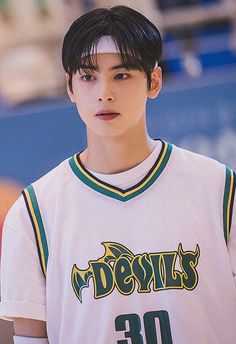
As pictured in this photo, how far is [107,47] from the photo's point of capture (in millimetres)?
1418

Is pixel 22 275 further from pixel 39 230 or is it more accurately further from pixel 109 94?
pixel 109 94

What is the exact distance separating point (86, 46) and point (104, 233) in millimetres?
336

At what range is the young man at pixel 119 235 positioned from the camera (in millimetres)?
1437

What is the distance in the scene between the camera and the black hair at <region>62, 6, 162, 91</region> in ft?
4.67

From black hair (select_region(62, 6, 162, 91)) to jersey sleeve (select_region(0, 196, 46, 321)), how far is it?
30 cm

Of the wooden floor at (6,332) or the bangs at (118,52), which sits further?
the wooden floor at (6,332)

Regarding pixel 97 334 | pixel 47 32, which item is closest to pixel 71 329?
pixel 97 334

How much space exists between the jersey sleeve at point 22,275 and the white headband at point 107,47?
0.32 m

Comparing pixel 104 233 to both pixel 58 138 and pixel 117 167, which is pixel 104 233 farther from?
pixel 58 138

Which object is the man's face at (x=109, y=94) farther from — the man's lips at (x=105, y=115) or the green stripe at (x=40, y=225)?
the green stripe at (x=40, y=225)

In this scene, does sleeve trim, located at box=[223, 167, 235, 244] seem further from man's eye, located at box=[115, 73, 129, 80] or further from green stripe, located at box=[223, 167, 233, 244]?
man's eye, located at box=[115, 73, 129, 80]

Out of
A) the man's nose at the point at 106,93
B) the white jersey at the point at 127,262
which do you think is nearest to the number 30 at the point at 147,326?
the white jersey at the point at 127,262

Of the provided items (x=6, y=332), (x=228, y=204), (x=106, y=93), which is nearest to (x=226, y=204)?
(x=228, y=204)

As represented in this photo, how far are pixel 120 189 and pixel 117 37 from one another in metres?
0.28
